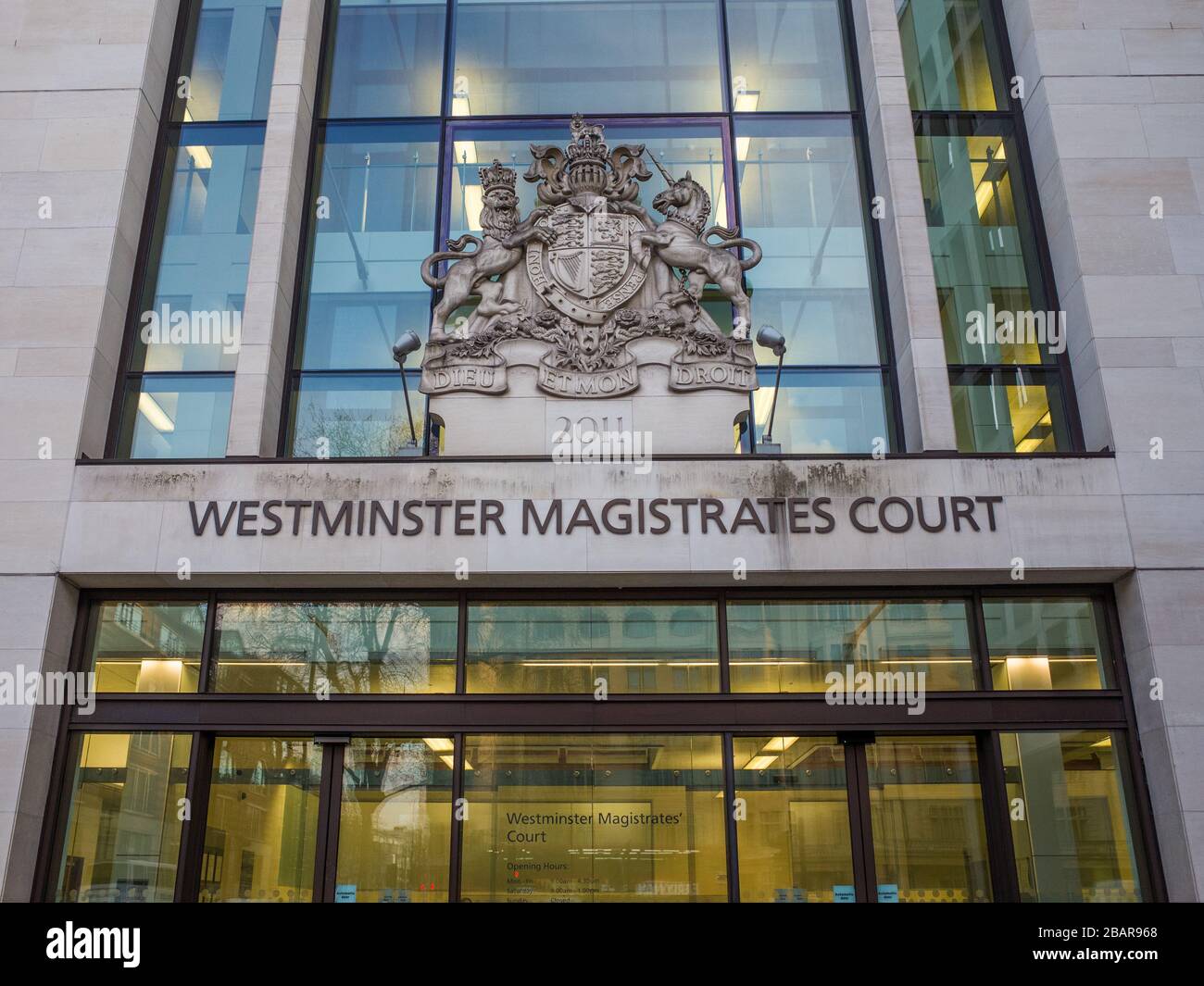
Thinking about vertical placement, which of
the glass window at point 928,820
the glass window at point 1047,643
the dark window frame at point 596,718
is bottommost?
the glass window at point 928,820

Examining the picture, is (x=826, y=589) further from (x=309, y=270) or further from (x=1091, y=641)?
(x=309, y=270)

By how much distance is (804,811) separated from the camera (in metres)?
12.5

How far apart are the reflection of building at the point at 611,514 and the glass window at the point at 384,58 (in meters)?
1.05

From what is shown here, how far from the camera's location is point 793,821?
1249 centimetres

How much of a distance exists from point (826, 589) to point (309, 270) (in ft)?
27.5

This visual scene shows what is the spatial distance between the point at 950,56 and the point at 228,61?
10939 millimetres

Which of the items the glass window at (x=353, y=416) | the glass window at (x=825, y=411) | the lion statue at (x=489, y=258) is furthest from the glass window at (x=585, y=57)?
the glass window at (x=825, y=411)

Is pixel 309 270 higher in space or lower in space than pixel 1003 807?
higher

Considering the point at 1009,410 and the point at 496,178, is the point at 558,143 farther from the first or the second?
the point at 1009,410

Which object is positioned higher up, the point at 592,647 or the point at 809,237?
the point at 809,237

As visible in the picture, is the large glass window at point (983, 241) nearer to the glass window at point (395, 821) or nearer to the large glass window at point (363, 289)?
the large glass window at point (363, 289)

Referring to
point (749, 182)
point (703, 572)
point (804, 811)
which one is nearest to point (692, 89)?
point (749, 182)

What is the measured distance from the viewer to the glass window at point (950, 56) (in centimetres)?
1620

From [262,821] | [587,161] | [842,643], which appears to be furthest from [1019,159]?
[262,821]
